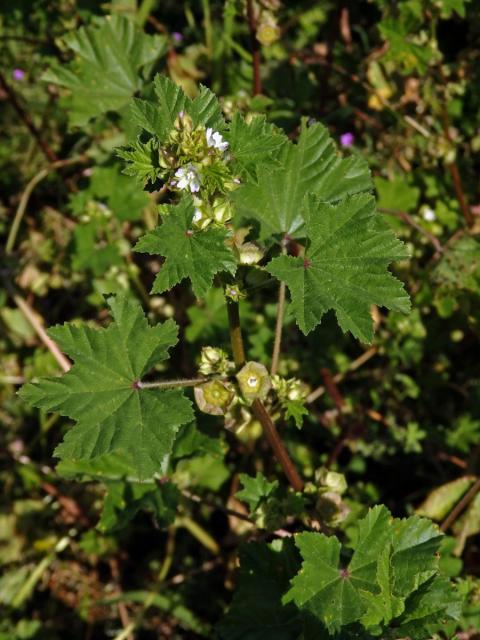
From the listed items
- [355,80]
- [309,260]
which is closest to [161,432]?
[309,260]

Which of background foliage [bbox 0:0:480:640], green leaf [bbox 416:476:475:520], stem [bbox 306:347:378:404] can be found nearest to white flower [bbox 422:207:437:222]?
background foliage [bbox 0:0:480:640]

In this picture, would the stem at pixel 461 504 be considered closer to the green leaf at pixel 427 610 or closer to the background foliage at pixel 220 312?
the background foliage at pixel 220 312

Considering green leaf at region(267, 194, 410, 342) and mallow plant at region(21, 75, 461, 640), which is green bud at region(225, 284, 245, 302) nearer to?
mallow plant at region(21, 75, 461, 640)

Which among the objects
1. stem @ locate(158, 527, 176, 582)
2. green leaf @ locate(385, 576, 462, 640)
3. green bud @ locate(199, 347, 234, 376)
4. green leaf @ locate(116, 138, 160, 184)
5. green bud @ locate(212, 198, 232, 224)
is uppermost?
green leaf @ locate(116, 138, 160, 184)

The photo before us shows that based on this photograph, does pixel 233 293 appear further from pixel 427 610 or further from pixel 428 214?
pixel 428 214

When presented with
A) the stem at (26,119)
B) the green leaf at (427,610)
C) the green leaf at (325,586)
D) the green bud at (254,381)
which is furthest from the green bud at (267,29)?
the green leaf at (427,610)

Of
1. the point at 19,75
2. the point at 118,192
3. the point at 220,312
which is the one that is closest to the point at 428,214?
the point at 220,312
